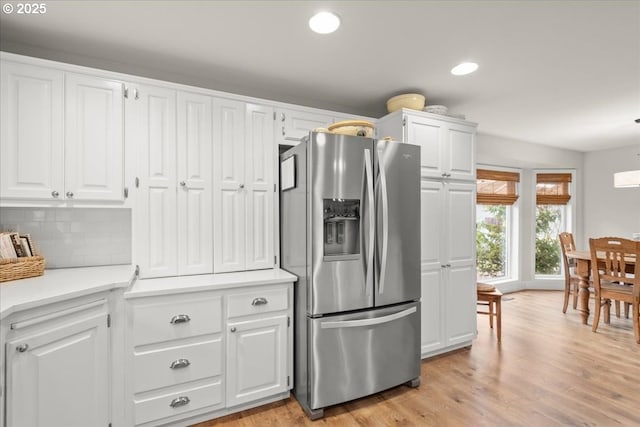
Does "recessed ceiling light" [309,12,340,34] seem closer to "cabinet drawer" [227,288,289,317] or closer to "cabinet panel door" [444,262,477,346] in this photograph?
"cabinet drawer" [227,288,289,317]

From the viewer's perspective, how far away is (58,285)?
162 centimetres

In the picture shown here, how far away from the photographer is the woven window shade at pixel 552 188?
5516 millimetres

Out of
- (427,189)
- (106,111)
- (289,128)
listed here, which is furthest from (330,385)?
(106,111)

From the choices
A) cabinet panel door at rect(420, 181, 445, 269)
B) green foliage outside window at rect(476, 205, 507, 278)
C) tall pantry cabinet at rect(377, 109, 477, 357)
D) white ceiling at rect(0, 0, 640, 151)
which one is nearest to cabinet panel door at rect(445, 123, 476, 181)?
tall pantry cabinet at rect(377, 109, 477, 357)

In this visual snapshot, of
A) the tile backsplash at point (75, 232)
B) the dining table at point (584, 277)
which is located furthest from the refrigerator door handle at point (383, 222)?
the dining table at point (584, 277)

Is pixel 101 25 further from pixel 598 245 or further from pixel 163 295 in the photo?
pixel 598 245

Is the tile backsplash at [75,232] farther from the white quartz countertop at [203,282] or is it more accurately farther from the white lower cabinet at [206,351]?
the white lower cabinet at [206,351]

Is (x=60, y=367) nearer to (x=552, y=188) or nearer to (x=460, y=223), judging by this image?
(x=460, y=223)

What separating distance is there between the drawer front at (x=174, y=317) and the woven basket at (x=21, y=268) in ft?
2.06

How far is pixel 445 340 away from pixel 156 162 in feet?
9.35

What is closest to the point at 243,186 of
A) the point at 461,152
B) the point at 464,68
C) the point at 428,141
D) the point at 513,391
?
the point at 428,141

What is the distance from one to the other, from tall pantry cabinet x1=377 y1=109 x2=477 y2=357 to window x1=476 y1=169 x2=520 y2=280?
2.44 m

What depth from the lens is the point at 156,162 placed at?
213cm

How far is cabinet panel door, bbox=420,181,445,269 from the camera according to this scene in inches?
107
